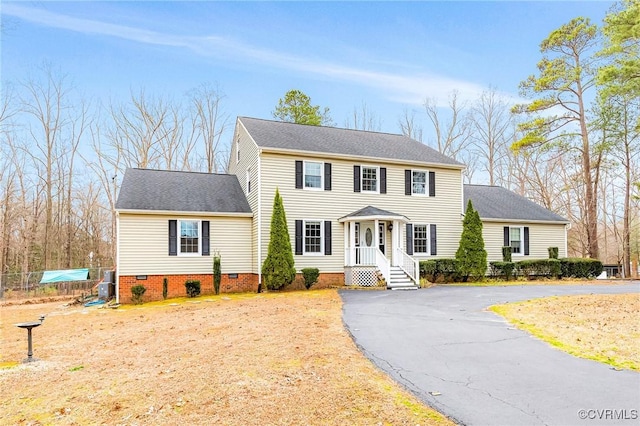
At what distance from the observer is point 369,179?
20.3 m

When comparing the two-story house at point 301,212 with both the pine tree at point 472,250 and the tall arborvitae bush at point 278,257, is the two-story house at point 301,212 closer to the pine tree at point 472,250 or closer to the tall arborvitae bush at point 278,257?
the tall arborvitae bush at point 278,257

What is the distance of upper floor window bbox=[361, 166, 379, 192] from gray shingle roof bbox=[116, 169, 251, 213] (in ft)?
17.3

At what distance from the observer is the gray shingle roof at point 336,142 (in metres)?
19.5

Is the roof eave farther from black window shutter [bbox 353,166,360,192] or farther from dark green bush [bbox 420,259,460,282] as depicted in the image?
dark green bush [bbox 420,259,460,282]

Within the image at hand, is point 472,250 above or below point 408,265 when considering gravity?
above

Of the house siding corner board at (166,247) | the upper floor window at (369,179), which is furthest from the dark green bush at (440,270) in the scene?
the house siding corner board at (166,247)

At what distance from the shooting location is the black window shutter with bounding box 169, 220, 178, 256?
1756 centimetres

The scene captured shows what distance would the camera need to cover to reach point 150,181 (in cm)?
1961

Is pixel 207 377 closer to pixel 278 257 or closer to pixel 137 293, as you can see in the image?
pixel 278 257

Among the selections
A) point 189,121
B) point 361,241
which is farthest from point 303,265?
point 189,121

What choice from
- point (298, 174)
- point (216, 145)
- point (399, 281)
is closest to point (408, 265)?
point (399, 281)

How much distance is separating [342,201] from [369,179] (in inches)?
68.5

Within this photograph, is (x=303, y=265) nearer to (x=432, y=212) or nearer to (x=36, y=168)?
(x=432, y=212)

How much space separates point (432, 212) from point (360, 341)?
560 inches
